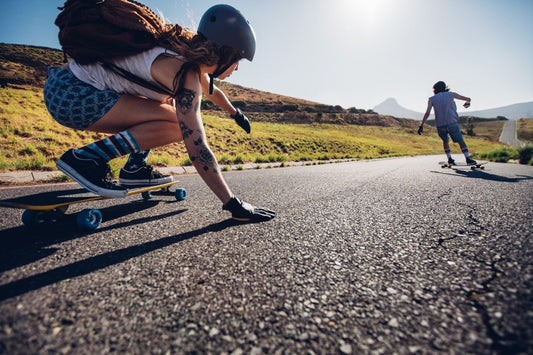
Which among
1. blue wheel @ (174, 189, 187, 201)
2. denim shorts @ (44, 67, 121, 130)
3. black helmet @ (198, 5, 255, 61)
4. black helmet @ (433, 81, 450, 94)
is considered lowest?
blue wheel @ (174, 189, 187, 201)

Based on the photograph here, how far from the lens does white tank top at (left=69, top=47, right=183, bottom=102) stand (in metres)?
1.67

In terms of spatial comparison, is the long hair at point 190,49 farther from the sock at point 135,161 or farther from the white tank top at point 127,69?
the sock at point 135,161

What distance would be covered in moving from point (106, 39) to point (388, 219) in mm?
2471

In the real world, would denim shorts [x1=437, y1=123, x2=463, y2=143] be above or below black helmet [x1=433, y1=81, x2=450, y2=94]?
below

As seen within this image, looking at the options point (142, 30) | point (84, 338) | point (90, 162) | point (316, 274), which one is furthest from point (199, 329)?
point (142, 30)

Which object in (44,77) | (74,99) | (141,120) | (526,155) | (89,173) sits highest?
(44,77)

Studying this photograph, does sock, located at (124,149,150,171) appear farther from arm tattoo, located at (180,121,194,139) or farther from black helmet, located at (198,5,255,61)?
black helmet, located at (198,5,255,61)

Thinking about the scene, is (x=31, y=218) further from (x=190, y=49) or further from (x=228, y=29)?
(x=228, y=29)

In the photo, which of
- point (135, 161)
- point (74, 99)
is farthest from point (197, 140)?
A: point (135, 161)

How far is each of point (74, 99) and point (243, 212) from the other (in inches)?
59.9

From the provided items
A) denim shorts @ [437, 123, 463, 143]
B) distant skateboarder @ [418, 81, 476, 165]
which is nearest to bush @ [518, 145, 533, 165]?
distant skateboarder @ [418, 81, 476, 165]

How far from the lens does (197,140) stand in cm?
182

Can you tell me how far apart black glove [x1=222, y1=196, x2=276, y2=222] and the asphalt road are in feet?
0.23

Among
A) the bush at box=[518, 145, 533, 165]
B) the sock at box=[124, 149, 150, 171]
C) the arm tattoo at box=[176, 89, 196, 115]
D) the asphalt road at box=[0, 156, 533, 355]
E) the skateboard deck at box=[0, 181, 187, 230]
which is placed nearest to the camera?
the asphalt road at box=[0, 156, 533, 355]
